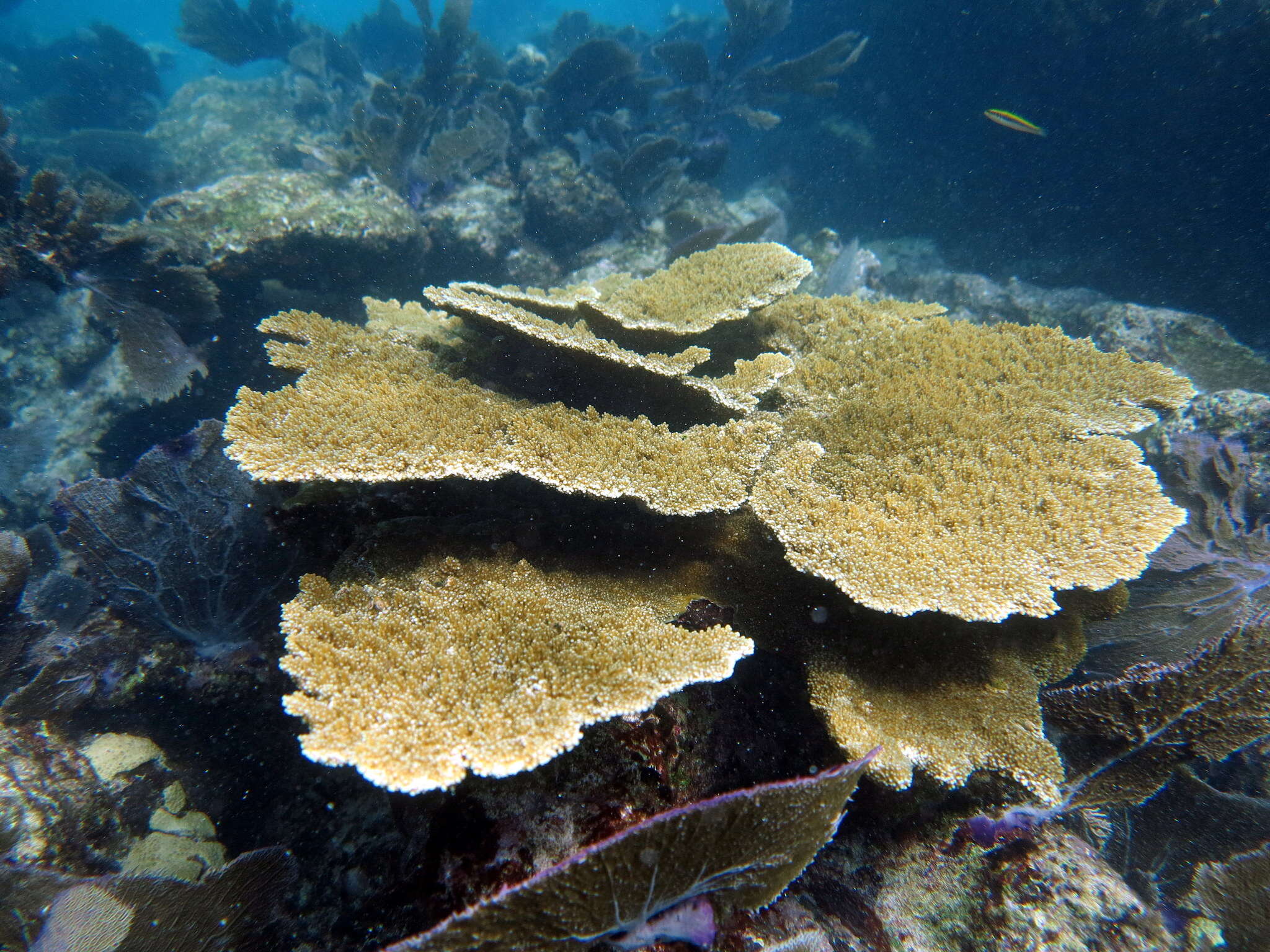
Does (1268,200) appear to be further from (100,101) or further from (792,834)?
(100,101)

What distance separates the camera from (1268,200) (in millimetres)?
8391

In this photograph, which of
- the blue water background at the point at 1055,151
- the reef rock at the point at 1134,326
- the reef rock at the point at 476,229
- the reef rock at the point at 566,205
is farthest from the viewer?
the reef rock at the point at 566,205

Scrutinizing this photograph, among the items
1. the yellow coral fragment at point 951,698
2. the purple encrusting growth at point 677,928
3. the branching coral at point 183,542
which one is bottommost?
the branching coral at point 183,542

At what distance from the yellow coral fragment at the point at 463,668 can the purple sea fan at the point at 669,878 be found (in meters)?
0.38

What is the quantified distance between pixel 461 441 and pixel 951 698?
103 inches

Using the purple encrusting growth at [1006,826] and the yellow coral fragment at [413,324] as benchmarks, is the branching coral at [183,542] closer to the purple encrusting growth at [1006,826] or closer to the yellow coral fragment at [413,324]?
the yellow coral fragment at [413,324]

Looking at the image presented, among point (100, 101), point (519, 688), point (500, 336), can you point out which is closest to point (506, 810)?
point (519, 688)

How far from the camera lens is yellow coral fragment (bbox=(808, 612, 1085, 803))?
2250 millimetres

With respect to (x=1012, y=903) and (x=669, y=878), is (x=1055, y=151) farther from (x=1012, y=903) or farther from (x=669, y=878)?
(x=669, y=878)

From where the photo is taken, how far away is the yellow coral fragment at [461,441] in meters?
2.36

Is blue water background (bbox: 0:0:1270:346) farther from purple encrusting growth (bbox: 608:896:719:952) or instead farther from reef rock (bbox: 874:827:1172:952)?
purple encrusting growth (bbox: 608:896:719:952)

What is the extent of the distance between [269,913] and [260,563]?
198 cm

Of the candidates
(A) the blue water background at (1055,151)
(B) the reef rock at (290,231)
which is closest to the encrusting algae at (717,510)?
(B) the reef rock at (290,231)

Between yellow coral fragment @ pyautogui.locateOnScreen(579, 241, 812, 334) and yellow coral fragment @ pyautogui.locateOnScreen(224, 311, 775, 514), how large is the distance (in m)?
0.91
